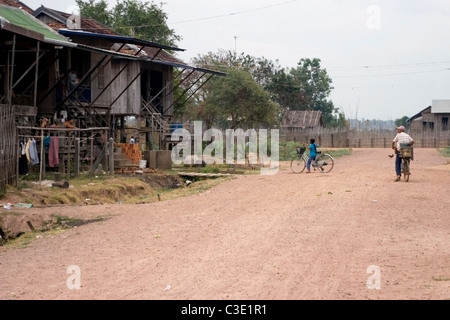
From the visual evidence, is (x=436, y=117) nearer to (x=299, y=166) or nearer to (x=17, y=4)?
(x=299, y=166)

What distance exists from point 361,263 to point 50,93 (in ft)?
61.8

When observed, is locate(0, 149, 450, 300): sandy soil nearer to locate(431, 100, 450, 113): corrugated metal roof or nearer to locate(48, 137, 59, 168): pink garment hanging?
locate(48, 137, 59, 168): pink garment hanging

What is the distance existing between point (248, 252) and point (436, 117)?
61.7m

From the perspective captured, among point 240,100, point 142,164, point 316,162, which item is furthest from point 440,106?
point 142,164

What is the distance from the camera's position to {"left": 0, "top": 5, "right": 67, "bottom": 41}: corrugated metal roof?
2162 centimetres

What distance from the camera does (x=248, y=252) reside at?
8.91 metres

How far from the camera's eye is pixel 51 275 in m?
7.95

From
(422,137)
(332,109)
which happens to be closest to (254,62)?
(422,137)

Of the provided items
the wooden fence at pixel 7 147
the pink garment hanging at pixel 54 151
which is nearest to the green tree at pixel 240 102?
the pink garment hanging at pixel 54 151

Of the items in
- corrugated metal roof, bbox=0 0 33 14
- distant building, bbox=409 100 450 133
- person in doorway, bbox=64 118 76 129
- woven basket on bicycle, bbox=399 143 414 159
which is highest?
corrugated metal roof, bbox=0 0 33 14

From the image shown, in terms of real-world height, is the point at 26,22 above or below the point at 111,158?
above

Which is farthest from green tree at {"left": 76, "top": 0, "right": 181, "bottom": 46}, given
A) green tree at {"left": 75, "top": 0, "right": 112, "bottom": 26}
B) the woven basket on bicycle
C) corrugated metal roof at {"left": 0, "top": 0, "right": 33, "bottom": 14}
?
the woven basket on bicycle

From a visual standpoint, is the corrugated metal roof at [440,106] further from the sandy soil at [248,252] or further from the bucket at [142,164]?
the sandy soil at [248,252]

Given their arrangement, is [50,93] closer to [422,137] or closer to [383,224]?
[383,224]
